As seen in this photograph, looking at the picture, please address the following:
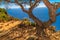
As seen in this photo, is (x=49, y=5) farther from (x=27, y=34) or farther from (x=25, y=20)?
(x=25, y=20)

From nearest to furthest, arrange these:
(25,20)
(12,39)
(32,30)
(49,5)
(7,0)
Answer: (49,5)
(7,0)
(12,39)
(32,30)
(25,20)

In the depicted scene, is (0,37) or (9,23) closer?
(0,37)

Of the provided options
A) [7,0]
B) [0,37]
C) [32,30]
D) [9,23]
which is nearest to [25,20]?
[9,23]

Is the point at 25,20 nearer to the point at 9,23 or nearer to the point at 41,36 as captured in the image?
the point at 9,23

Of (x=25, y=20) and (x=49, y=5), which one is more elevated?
(x=49, y=5)

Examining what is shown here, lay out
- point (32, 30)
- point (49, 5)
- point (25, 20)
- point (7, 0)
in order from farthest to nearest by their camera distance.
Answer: point (25, 20) < point (32, 30) < point (7, 0) < point (49, 5)

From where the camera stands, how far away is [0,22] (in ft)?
50.4

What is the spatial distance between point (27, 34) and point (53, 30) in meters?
1.98

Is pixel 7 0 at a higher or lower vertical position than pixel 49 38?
higher

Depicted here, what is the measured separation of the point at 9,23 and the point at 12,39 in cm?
338

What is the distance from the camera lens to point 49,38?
11570mm

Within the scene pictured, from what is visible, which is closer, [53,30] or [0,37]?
[0,37]

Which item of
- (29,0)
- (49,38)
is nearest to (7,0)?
(29,0)

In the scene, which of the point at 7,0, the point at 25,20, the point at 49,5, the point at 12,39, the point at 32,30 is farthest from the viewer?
the point at 25,20
